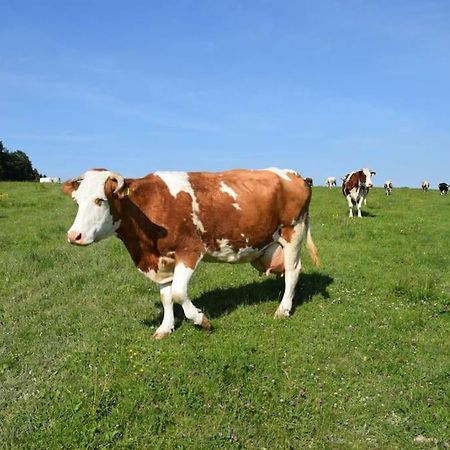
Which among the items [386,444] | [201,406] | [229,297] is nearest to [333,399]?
[386,444]

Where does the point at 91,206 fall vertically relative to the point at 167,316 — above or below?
above

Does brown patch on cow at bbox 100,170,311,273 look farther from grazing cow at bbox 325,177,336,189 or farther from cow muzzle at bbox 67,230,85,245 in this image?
grazing cow at bbox 325,177,336,189

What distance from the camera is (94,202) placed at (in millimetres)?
7652

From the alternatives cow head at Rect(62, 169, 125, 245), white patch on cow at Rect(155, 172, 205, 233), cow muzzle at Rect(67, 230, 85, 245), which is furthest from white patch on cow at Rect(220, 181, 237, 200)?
cow muzzle at Rect(67, 230, 85, 245)

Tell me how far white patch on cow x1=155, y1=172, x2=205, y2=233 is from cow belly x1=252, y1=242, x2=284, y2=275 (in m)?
1.93

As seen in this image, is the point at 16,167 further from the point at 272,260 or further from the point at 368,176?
the point at 272,260

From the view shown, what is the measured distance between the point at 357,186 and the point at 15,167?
110338 millimetres

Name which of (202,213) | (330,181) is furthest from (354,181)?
(330,181)

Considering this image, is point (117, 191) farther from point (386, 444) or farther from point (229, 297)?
point (386, 444)

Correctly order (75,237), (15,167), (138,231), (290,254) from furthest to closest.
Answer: (15,167)
(290,254)
(138,231)
(75,237)

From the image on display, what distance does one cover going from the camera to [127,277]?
12.9 m

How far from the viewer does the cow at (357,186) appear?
26562mm

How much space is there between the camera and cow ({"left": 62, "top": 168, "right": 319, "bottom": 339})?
7816mm

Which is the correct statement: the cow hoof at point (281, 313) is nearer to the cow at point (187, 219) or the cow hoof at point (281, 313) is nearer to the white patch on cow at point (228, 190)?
the cow at point (187, 219)
